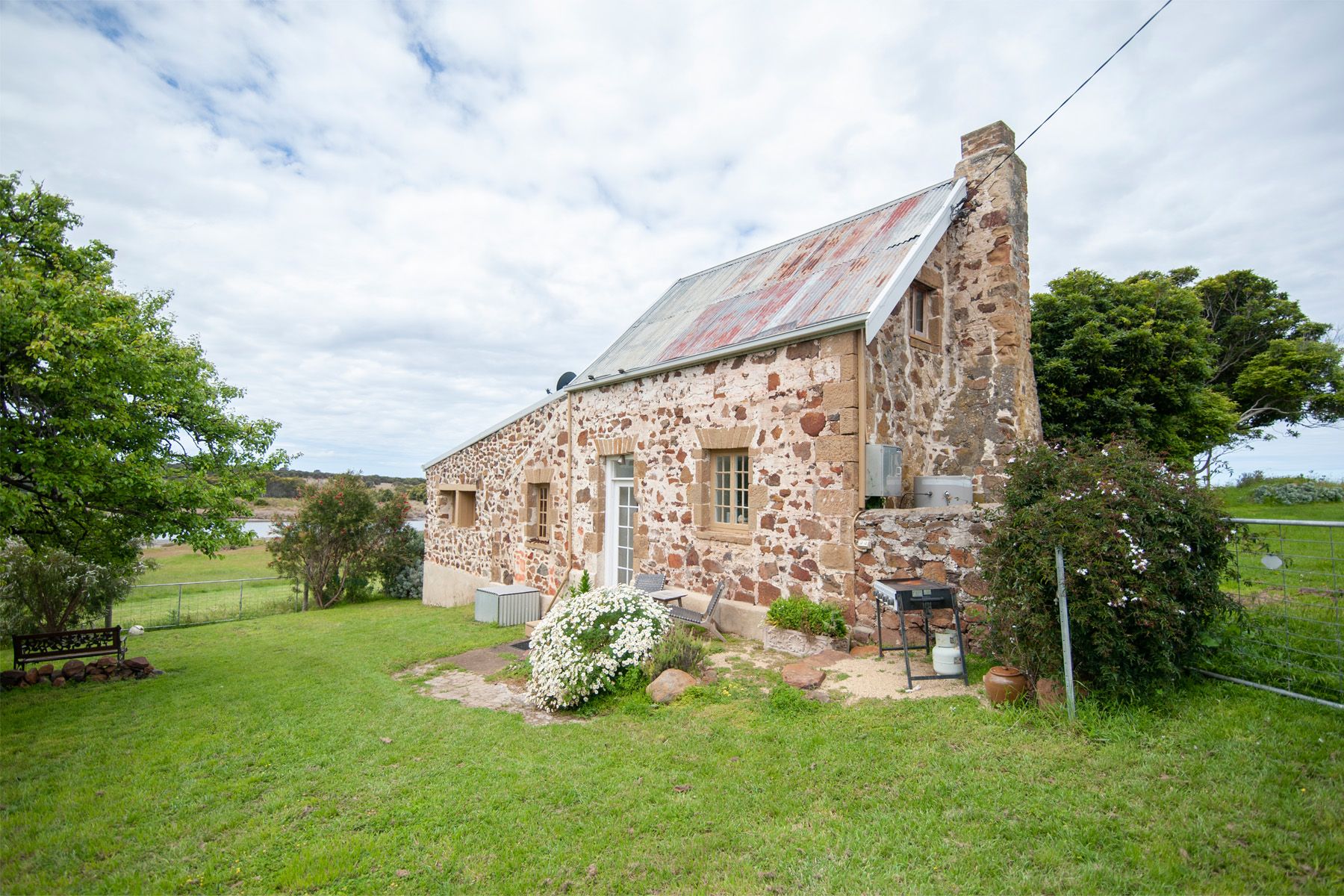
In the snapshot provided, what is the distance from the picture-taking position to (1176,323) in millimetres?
13523

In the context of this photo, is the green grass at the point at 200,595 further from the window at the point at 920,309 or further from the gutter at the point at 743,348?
the window at the point at 920,309

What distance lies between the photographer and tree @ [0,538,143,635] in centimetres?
1165

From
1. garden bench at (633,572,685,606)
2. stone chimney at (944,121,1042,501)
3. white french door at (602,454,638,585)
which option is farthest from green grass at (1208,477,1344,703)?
white french door at (602,454,638,585)

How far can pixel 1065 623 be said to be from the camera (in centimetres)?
435

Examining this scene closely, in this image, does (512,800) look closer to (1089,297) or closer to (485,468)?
(485,468)

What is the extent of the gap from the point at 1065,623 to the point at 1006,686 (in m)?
0.83

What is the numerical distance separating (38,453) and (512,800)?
5.90 meters

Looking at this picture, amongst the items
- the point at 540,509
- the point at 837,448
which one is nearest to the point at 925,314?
the point at 837,448

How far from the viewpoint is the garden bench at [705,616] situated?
8.04 meters

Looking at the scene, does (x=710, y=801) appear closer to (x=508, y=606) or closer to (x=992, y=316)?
(x=992, y=316)

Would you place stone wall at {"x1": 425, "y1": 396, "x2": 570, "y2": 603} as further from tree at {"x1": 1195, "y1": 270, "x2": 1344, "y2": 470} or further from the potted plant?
tree at {"x1": 1195, "y1": 270, "x2": 1344, "y2": 470}

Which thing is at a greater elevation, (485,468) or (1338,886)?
(485,468)

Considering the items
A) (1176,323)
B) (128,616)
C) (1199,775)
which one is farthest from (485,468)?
(1176,323)

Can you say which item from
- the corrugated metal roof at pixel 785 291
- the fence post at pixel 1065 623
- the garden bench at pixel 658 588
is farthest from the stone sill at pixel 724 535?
the fence post at pixel 1065 623
